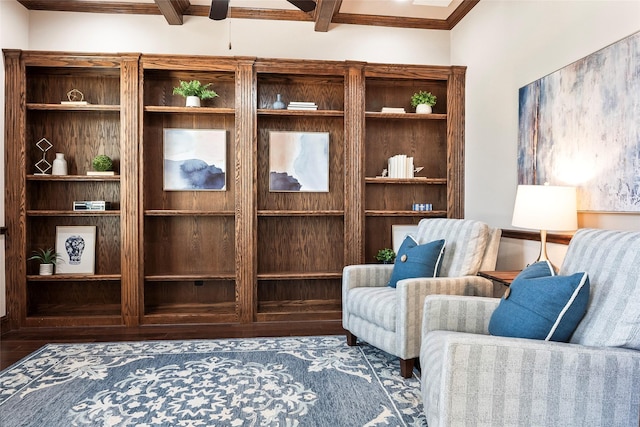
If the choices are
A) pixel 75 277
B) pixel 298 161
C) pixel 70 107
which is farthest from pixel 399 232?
pixel 70 107

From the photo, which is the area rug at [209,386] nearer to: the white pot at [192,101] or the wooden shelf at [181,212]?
the wooden shelf at [181,212]

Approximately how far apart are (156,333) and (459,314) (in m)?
2.63

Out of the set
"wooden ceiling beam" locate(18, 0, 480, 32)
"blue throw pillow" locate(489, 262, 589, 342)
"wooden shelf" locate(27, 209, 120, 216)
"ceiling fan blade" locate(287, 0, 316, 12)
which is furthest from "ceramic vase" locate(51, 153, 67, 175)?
"blue throw pillow" locate(489, 262, 589, 342)

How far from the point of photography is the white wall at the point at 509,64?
2400 millimetres

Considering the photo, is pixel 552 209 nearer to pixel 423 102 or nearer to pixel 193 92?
pixel 423 102

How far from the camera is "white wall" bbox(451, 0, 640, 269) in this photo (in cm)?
240

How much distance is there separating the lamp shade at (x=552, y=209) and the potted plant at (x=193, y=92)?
2.93 m

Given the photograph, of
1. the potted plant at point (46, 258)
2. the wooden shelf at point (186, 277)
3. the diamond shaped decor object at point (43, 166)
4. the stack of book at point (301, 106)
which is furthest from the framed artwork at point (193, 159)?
the potted plant at point (46, 258)

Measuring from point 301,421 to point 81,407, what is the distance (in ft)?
3.90

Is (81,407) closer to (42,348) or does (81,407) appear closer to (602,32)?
(42,348)

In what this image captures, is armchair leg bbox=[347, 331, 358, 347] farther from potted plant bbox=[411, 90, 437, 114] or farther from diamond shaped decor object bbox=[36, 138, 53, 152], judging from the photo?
diamond shaped decor object bbox=[36, 138, 53, 152]

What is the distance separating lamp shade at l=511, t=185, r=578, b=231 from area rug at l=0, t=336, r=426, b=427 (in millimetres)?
1232

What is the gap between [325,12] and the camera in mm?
3684

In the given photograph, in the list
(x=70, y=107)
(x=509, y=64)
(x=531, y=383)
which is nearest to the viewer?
(x=531, y=383)
